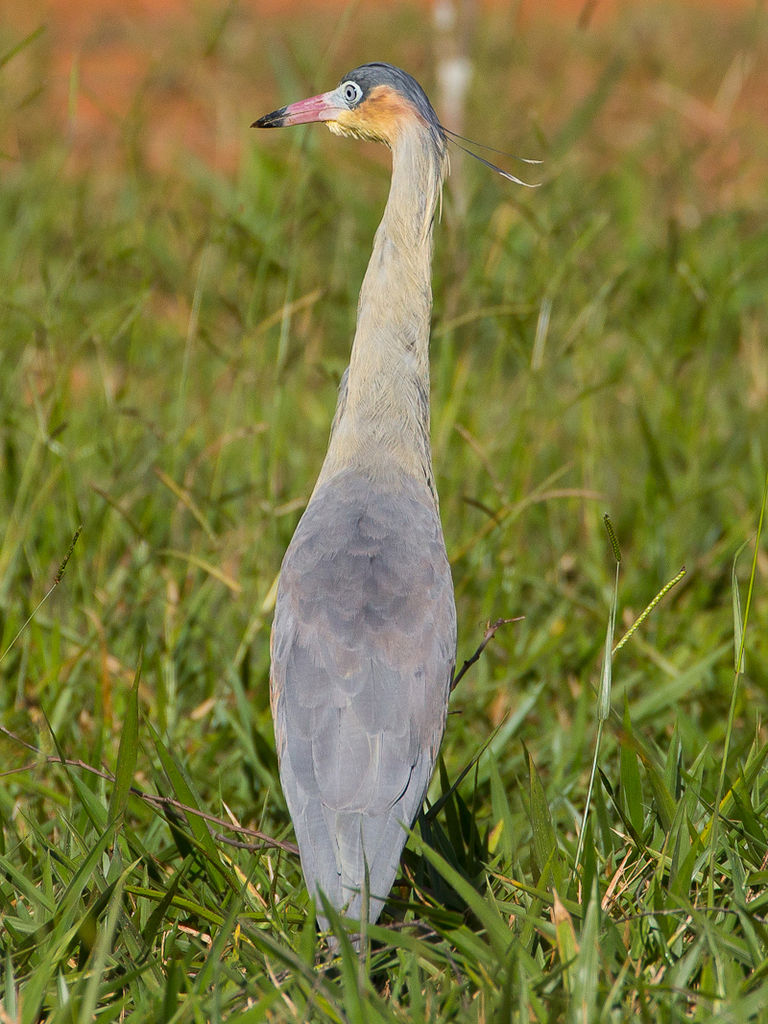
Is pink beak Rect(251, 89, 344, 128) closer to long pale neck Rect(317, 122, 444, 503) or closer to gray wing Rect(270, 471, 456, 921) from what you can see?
long pale neck Rect(317, 122, 444, 503)

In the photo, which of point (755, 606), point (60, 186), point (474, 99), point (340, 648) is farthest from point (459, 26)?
point (340, 648)

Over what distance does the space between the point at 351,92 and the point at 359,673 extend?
4.28ft

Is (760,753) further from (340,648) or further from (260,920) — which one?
(260,920)

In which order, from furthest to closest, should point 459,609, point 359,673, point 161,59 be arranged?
point 161,59
point 459,609
point 359,673

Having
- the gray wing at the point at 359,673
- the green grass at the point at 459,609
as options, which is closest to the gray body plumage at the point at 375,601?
the gray wing at the point at 359,673

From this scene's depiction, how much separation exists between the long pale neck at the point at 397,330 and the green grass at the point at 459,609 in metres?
0.38

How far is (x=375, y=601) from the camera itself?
89.7 inches

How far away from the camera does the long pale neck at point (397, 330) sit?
2.47 meters

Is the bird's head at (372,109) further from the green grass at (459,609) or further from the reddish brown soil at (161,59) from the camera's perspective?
the reddish brown soil at (161,59)

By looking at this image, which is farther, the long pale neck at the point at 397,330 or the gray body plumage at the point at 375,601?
the long pale neck at the point at 397,330

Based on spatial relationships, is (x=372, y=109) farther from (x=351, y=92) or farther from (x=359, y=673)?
(x=359, y=673)

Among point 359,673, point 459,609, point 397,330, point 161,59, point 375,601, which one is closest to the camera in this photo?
point 359,673

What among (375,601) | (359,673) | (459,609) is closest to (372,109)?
(375,601)

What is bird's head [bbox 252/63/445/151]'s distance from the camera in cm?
249
